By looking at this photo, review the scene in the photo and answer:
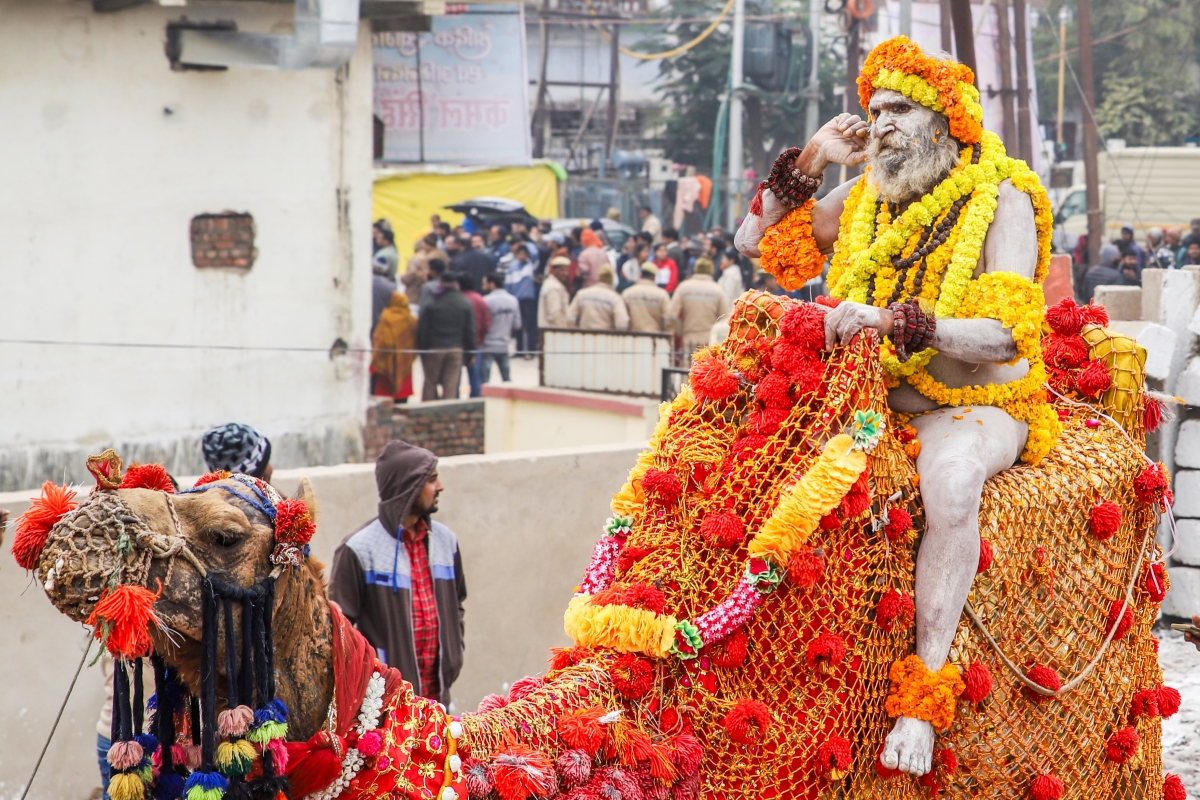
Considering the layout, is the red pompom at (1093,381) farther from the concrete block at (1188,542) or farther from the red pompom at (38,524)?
the concrete block at (1188,542)

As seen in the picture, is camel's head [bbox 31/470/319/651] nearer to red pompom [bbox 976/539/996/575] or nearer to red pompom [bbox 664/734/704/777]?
red pompom [bbox 664/734/704/777]

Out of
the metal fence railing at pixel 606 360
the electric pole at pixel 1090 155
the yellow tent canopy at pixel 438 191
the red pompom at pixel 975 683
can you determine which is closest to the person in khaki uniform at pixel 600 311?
the metal fence railing at pixel 606 360

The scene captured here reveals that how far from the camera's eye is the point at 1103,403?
210 inches

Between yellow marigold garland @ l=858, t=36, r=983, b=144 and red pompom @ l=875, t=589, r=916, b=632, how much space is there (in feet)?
5.05

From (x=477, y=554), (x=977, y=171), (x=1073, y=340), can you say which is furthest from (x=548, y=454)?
(x=977, y=171)

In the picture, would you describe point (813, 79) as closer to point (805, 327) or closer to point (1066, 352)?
point (1066, 352)

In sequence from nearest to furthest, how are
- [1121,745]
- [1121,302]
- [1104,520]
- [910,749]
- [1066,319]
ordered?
[910,749], [1104,520], [1121,745], [1066,319], [1121,302]

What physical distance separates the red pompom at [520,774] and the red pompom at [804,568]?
87 centimetres

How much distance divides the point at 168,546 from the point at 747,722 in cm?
173

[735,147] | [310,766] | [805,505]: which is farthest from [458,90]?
[310,766]

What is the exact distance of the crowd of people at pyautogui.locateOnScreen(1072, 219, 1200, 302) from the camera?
18.0m

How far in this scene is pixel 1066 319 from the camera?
18.1 ft

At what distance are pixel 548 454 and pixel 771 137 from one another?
31631 mm

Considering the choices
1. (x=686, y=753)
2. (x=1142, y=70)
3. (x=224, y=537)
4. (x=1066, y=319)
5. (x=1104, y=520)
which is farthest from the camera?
(x=1142, y=70)
